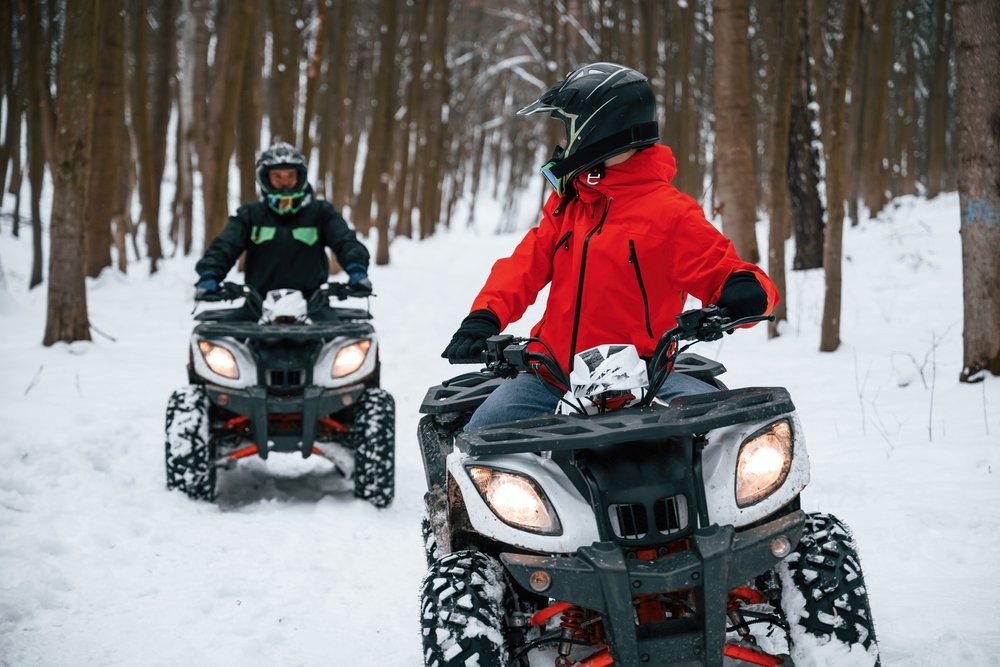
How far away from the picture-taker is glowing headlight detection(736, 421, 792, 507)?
8.81 feet

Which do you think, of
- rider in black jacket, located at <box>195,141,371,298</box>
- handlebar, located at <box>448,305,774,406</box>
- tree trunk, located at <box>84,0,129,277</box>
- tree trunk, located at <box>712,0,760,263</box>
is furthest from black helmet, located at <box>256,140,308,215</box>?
tree trunk, located at <box>84,0,129,277</box>

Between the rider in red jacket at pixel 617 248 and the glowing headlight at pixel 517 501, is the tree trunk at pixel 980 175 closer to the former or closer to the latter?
the rider in red jacket at pixel 617 248

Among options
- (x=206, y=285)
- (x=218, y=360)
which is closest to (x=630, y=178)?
(x=218, y=360)

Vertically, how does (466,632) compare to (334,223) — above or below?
below

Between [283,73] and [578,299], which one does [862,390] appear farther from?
[283,73]

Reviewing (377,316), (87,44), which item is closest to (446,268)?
(377,316)

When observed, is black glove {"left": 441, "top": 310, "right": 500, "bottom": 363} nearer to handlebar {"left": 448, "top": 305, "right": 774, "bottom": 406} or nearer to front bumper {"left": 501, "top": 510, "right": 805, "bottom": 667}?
handlebar {"left": 448, "top": 305, "right": 774, "bottom": 406}

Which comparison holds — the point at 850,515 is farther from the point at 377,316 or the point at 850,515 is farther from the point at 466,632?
the point at 377,316

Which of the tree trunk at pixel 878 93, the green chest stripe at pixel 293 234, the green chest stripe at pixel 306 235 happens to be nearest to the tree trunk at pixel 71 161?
the green chest stripe at pixel 293 234

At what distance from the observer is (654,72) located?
784 inches

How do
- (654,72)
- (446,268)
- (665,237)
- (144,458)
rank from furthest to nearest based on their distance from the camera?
(446,268) → (654,72) → (144,458) → (665,237)

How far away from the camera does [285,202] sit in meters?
6.84

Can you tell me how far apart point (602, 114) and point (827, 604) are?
1.70 m

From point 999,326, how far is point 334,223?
4832mm
